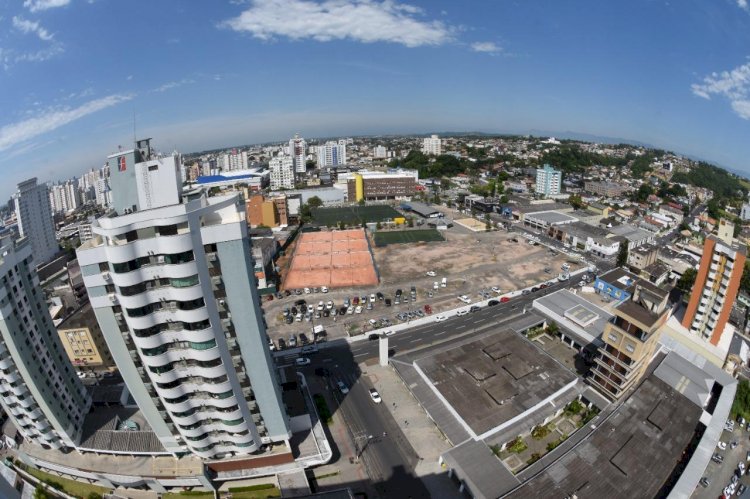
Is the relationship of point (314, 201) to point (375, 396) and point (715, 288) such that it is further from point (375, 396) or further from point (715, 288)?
point (715, 288)

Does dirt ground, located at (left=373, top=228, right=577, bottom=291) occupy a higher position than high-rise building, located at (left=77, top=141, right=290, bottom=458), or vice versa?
high-rise building, located at (left=77, top=141, right=290, bottom=458)

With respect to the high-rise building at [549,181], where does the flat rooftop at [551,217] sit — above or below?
below

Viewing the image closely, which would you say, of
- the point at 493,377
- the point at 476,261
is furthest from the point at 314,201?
the point at 493,377

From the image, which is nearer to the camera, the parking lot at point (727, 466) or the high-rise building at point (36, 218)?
the parking lot at point (727, 466)

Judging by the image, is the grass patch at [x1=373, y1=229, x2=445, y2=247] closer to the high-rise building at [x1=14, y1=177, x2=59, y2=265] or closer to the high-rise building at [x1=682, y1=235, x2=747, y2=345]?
the high-rise building at [x1=682, y1=235, x2=747, y2=345]

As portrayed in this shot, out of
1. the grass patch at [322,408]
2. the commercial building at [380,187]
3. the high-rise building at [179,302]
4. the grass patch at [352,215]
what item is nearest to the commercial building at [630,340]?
the grass patch at [322,408]

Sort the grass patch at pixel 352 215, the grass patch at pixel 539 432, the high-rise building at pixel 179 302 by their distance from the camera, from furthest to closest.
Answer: the grass patch at pixel 352 215
the grass patch at pixel 539 432
the high-rise building at pixel 179 302

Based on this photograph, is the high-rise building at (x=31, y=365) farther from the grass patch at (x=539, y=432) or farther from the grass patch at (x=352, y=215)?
the grass patch at (x=352, y=215)

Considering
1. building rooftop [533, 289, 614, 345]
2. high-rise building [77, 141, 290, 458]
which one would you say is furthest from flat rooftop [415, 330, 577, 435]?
high-rise building [77, 141, 290, 458]
